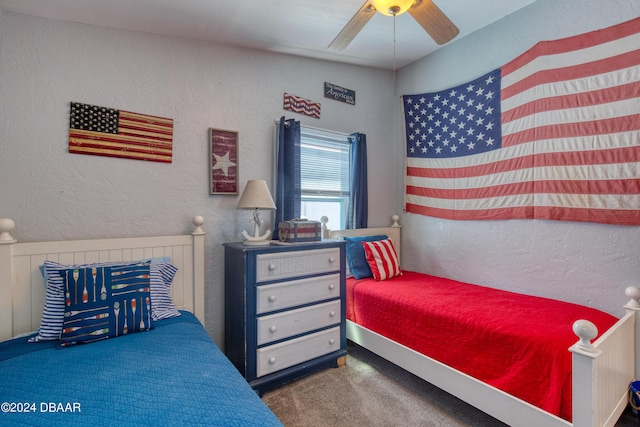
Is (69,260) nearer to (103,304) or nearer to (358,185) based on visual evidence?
(103,304)

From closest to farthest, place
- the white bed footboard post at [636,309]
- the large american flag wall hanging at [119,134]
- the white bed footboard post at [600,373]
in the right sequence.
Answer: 1. the white bed footboard post at [600,373]
2. the white bed footboard post at [636,309]
3. the large american flag wall hanging at [119,134]

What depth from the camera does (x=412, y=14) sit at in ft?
5.17

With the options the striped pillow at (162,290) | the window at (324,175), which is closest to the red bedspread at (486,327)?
the window at (324,175)

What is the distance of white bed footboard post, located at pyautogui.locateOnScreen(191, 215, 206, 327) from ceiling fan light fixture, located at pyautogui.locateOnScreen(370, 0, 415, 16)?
167 centimetres

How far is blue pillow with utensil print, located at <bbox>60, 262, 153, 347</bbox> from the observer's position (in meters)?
1.46

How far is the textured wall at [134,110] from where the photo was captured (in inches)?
68.8

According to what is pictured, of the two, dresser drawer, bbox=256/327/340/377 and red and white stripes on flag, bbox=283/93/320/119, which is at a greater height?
red and white stripes on flag, bbox=283/93/320/119

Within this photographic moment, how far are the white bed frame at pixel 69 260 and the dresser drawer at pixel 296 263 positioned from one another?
50 cm

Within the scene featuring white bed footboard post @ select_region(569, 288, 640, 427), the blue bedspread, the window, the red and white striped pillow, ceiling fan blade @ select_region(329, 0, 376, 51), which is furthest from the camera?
the window

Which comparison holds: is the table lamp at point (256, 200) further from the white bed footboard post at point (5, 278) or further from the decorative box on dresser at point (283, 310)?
the white bed footboard post at point (5, 278)

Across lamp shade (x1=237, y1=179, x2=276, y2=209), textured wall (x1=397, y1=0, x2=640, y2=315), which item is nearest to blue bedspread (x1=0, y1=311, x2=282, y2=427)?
lamp shade (x1=237, y1=179, x2=276, y2=209)

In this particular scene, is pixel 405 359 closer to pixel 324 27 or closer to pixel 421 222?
pixel 421 222

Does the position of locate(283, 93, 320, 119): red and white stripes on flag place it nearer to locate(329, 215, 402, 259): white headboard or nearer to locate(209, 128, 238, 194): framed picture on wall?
locate(209, 128, 238, 194): framed picture on wall

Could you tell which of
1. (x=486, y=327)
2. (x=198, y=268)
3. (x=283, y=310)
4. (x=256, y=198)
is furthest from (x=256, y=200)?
(x=486, y=327)
